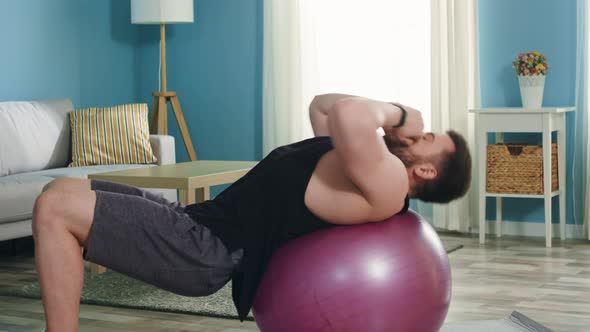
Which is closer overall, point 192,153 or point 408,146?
point 408,146

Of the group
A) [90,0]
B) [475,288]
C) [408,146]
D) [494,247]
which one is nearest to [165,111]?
[90,0]

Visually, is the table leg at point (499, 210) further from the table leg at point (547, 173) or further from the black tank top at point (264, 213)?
the black tank top at point (264, 213)

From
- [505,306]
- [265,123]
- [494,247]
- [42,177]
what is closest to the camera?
[505,306]

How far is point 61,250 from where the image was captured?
2.21m

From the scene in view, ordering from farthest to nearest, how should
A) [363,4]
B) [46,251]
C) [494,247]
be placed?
[363,4] → [494,247] → [46,251]

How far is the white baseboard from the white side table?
112 millimetres

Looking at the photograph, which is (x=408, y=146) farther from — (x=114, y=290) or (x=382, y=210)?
(x=114, y=290)

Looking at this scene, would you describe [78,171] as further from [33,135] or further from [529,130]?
[529,130]

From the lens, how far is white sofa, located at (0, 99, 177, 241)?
4352 mm

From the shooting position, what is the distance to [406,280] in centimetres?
229

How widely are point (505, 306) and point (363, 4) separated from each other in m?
2.58

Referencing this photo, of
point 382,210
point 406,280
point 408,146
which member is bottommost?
point 406,280

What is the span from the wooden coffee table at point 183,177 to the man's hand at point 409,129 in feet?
5.42

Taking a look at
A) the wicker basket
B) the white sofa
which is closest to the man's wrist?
the white sofa
